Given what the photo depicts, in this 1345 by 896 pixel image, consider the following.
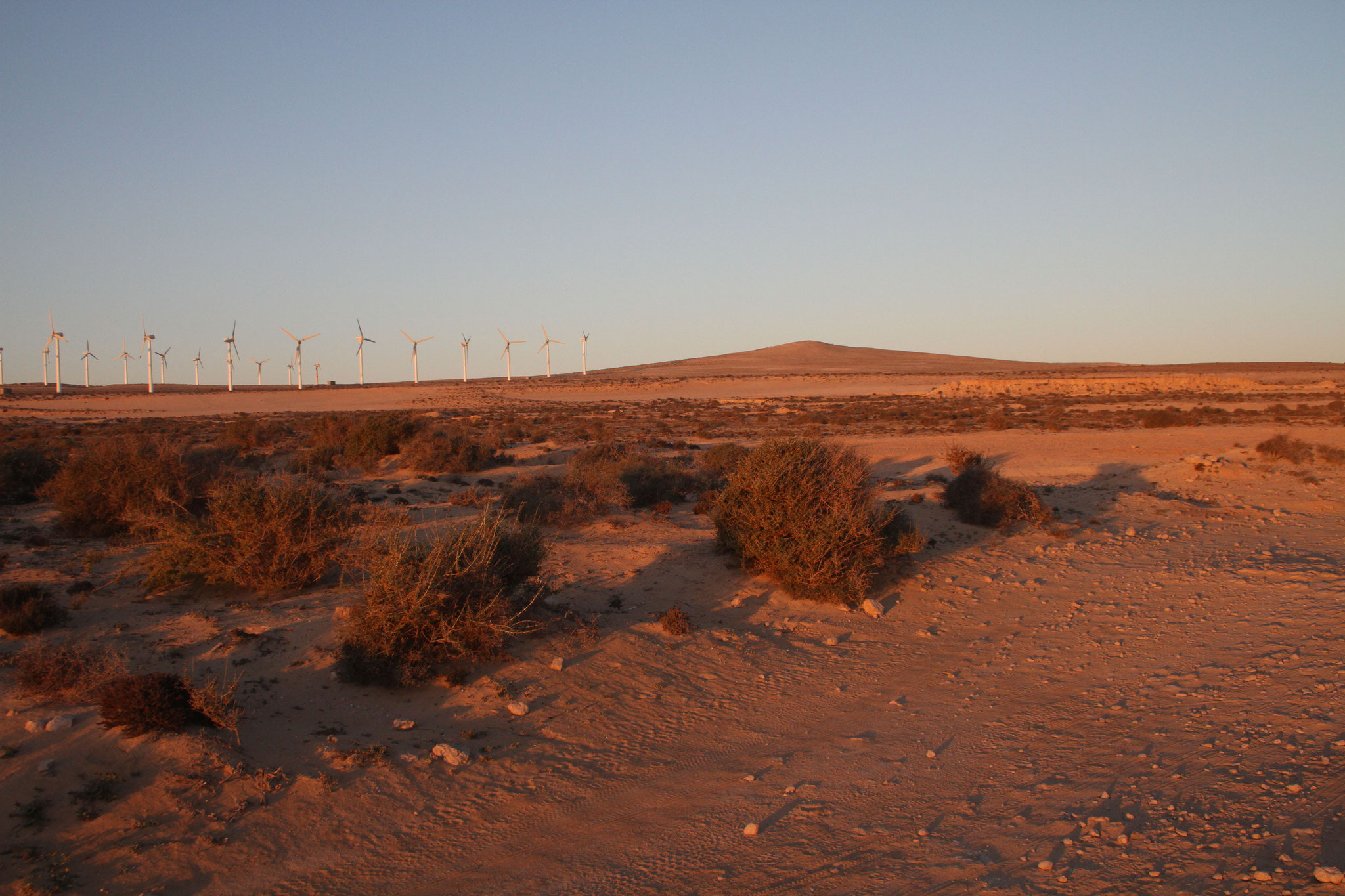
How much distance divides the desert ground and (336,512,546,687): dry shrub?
271 mm

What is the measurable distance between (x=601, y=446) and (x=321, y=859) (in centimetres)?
1563

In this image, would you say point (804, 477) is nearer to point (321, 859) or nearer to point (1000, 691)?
point (1000, 691)

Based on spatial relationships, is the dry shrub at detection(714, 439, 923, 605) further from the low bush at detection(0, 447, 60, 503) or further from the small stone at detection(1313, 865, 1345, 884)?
the low bush at detection(0, 447, 60, 503)

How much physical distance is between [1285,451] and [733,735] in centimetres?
2225

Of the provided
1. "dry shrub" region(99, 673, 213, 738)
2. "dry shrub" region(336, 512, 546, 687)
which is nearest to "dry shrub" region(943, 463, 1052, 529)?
"dry shrub" region(336, 512, 546, 687)

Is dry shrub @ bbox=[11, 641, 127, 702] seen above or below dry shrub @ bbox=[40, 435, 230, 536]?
below

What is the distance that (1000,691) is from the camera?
330 inches

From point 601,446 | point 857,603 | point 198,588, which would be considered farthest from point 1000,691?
point 601,446

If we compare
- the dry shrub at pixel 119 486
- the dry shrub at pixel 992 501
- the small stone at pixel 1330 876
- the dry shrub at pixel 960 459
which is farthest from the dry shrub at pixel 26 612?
the dry shrub at pixel 960 459

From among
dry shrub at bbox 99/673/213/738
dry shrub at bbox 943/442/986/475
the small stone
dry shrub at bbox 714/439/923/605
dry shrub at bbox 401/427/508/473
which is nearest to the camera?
the small stone

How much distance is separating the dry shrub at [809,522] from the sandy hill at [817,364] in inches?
5047

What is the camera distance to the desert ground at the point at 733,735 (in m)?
5.16

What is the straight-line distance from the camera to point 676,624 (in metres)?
9.49

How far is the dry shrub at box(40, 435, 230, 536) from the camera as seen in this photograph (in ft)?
37.6
